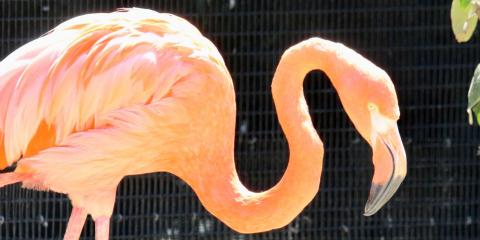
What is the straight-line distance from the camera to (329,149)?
5938mm

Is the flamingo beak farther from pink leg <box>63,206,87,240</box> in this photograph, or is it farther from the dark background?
the dark background

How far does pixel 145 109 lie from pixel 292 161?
0.49 m

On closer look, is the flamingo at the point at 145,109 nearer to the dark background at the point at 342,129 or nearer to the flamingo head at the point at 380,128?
the flamingo head at the point at 380,128

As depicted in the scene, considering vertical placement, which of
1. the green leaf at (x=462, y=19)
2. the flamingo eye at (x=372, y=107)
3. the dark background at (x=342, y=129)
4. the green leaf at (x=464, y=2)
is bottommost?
the dark background at (x=342, y=129)

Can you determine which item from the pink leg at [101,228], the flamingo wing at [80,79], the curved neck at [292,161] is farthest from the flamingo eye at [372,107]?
the pink leg at [101,228]

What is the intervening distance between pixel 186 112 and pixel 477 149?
262cm

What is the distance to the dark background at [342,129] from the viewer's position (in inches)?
228

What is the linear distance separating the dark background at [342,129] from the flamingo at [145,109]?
194 cm

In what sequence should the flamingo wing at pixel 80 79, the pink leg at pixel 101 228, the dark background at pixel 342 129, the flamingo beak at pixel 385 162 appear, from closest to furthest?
the flamingo beak at pixel 385 162
the flamingo wing at pixel 80 79
the pink leg at pixel 101 228
the dark background at pixel 342 129

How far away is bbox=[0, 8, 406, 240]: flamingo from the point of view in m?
3.68

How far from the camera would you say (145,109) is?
3709 millimetres

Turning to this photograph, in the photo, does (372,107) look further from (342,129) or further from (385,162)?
(342,129)

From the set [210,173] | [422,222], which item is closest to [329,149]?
[422,222]

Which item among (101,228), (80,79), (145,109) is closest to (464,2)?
(145,109)
